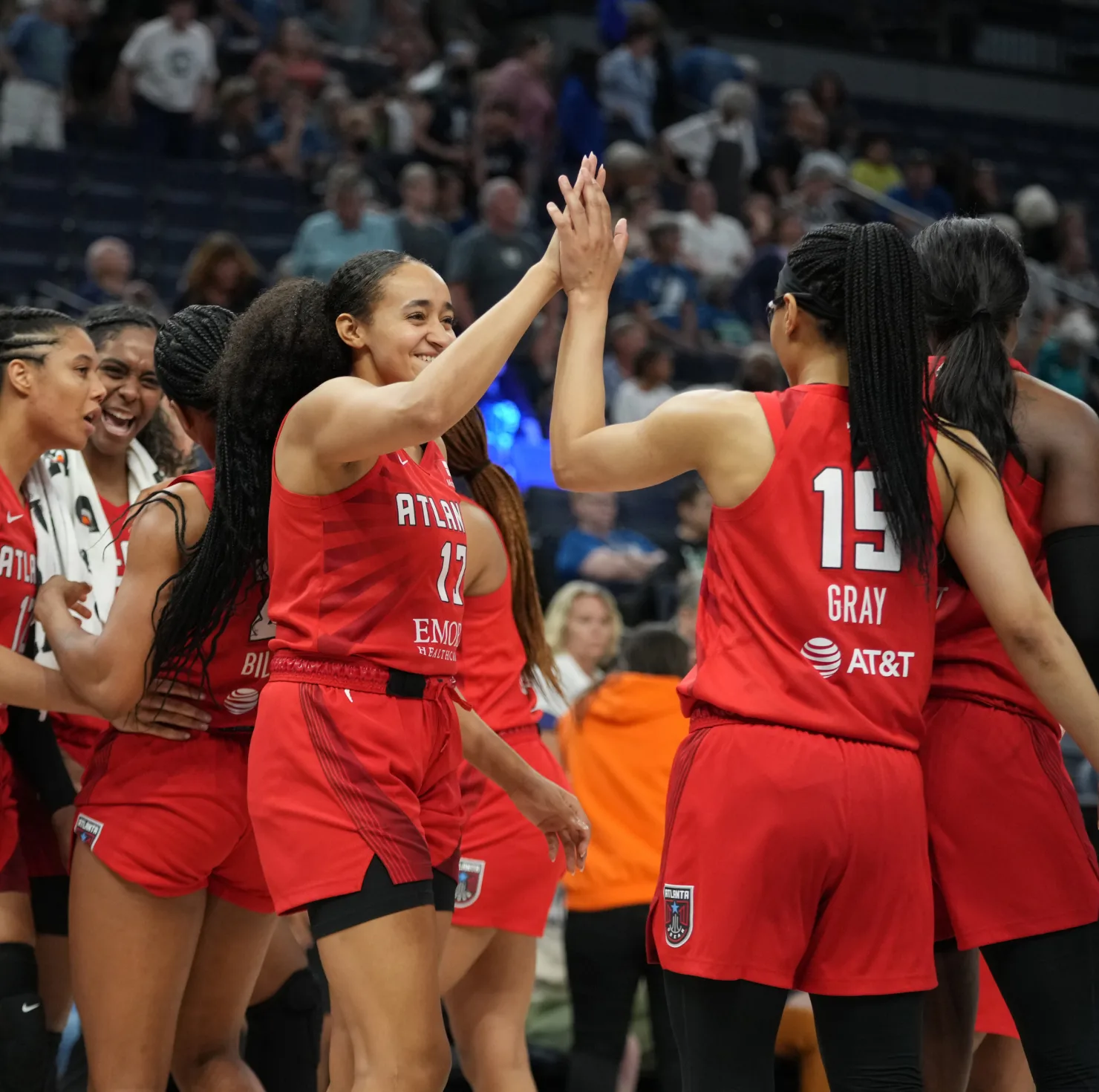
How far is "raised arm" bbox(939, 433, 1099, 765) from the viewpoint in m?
2.70

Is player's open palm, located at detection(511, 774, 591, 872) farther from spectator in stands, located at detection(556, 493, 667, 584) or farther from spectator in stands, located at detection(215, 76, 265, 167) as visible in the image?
spectator in stands, located at detection(215, 76, 265, 167)

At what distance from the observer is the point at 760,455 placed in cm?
266

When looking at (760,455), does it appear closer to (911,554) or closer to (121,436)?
(911,554)

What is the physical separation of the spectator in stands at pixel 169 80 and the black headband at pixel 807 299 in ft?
29.7

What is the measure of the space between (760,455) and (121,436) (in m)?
1.88

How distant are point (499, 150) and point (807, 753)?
9819 mm

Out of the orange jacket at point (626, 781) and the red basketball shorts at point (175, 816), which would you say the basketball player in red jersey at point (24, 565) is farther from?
the orange jacket at point (626, 781)

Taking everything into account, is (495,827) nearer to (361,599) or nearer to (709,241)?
(361,599)

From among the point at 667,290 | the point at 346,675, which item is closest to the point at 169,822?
the point at 346,675

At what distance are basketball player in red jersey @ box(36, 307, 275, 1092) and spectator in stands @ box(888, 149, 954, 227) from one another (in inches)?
447

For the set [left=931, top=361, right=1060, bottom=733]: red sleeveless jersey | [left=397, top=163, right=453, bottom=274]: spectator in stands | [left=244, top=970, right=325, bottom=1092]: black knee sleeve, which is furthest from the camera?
[left=397, top=163, right=453, bottom=274]: spectator in stands

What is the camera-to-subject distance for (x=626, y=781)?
5.20m

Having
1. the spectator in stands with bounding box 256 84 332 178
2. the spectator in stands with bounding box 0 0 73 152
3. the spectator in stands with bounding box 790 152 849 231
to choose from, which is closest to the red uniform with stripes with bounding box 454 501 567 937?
the spectator in stands with bounding box 0 0 73 152

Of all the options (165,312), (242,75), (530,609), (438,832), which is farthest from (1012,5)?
(438,832)
